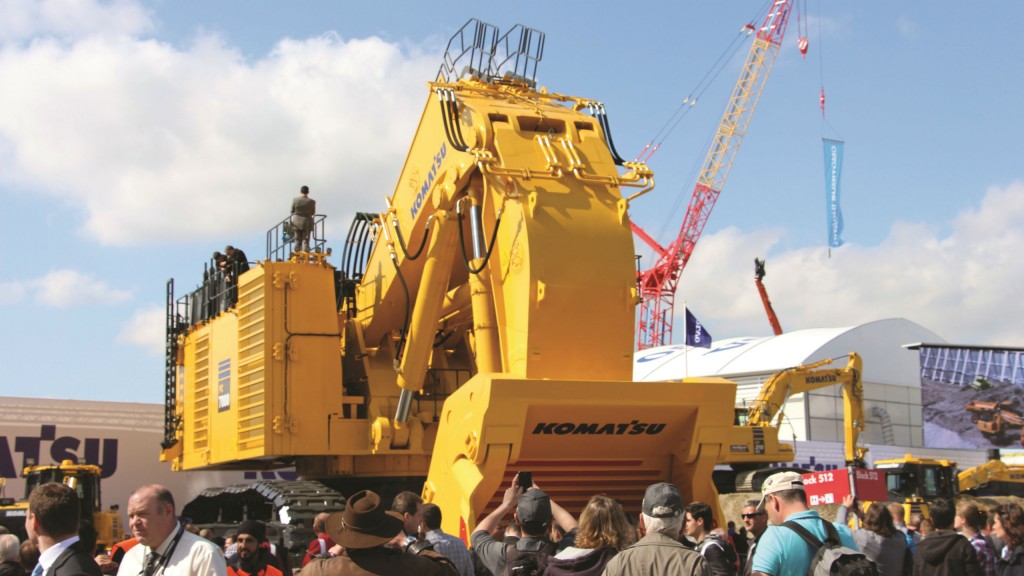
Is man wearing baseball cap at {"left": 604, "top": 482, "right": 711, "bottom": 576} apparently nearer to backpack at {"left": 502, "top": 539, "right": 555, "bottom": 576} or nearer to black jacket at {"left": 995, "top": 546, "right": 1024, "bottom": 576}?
backpack at {"left": 502, "top": 539, "right": 555, "bottom": 576}

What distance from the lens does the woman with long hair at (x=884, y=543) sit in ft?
25.8

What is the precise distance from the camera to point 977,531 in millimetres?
7855

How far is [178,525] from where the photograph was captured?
4.99 meters

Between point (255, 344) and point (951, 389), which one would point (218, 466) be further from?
point (951, 389)

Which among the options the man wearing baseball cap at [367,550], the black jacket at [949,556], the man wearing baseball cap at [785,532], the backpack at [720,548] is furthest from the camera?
the black jacket at [949,556]

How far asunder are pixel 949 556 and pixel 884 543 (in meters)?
0.68

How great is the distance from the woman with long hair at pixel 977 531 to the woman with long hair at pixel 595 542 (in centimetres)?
363

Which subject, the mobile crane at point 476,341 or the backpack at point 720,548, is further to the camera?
the mobile crane at point 476,341

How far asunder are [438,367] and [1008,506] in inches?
331

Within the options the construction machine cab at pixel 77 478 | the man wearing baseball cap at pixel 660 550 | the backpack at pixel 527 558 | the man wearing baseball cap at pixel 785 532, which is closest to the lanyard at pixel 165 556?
the backpack at pixel 527 558

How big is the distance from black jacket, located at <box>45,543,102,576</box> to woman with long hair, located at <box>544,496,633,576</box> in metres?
2.07

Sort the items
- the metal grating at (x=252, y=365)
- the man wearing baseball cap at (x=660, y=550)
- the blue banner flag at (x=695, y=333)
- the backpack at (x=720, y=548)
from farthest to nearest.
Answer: the blue banner flag at (x=695, y=333), the metal grating at (x=252, y=365), the backpack at (x=720, y=548), the man wearing baseball cap at (x=660, y=550)

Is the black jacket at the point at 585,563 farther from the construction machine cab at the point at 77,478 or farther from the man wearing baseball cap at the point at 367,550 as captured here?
the construction machine cab at the point at 77,478

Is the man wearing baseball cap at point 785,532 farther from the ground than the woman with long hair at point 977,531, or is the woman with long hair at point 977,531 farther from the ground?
the man wearing baseball cap at point 785,532
